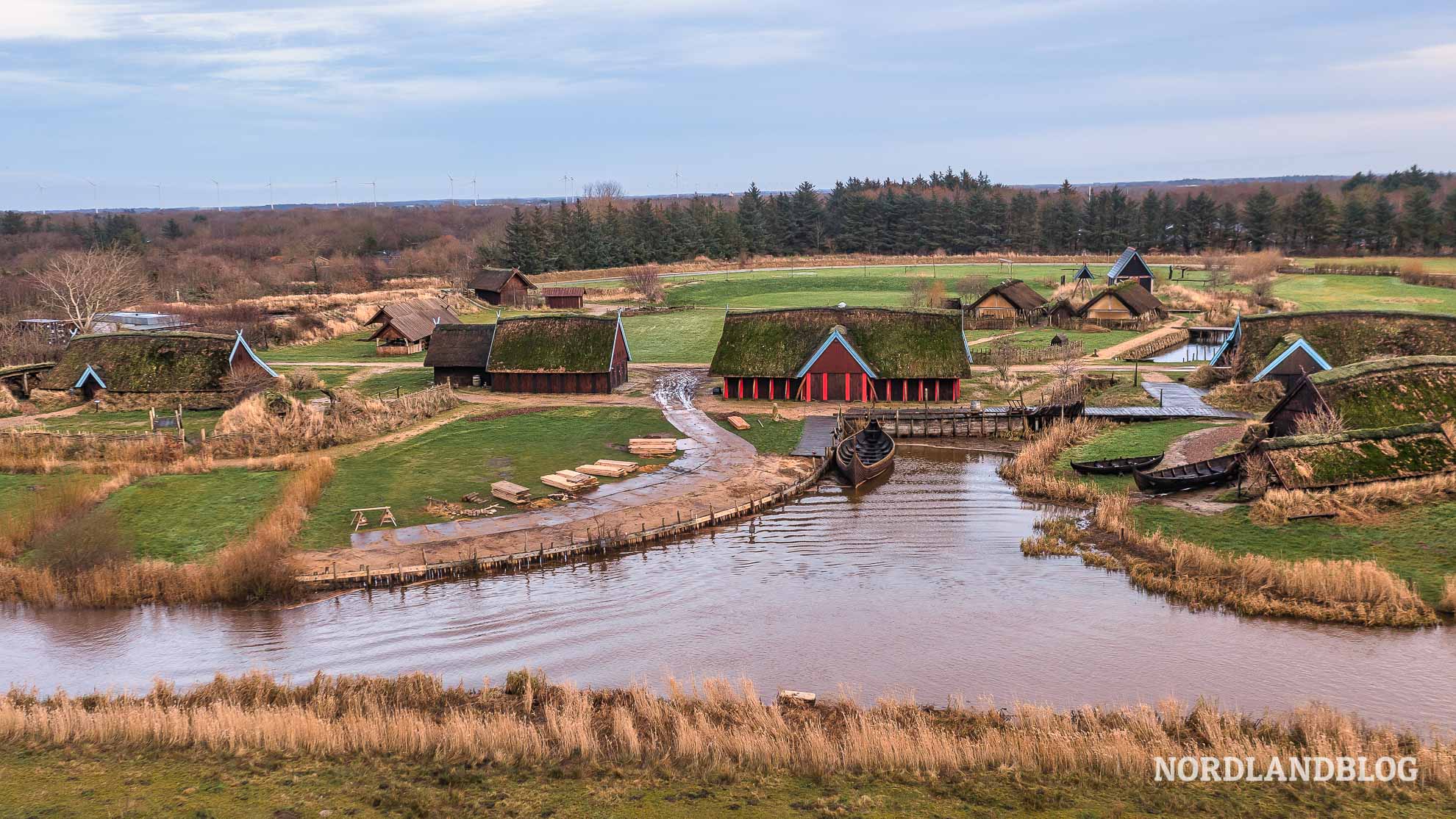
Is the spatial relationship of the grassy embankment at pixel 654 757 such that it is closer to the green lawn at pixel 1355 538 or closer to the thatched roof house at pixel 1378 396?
the green lawn at pixel 1355 538

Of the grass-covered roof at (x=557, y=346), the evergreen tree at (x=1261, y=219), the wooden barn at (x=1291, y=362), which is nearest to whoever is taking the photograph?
the wooden barn at (x=1291, y=362)

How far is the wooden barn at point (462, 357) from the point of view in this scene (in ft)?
170

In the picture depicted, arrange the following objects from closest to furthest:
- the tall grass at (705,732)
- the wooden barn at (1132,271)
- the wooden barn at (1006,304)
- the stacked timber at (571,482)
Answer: the tall grass at (705,732) → the stacked timber at (571,482) → the wooden barn at (1006,304) → the wooden barn at (1132,271)

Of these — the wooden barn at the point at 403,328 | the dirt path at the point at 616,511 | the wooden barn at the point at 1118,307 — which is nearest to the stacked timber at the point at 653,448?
the dirt path at the point at 616,511

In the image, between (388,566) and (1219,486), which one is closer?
(388,566)

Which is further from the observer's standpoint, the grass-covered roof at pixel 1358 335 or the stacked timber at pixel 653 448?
the grass-covered roof at pixel 1358 335

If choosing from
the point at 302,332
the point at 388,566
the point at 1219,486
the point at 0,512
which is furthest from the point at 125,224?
the point at 1219,486

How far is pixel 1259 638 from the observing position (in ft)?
72.2

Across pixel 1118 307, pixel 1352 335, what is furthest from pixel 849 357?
pixel 1118 307

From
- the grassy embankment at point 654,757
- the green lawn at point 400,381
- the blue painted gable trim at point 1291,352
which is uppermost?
the blue painted gable trim at point 1291,352

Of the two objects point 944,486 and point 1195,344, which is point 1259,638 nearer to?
point 944,486

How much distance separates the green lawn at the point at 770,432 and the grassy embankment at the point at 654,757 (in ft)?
68.3

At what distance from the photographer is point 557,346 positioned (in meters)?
50.9

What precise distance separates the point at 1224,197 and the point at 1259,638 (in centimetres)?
17285
